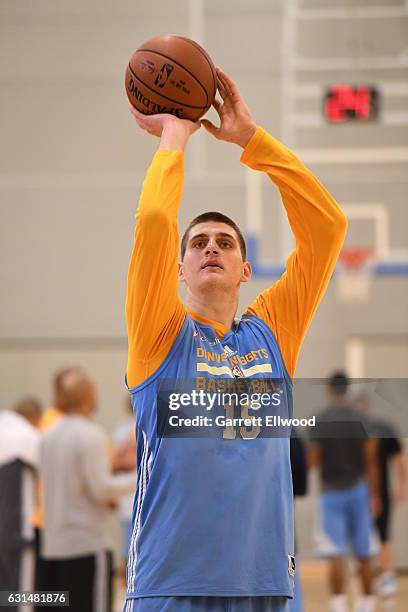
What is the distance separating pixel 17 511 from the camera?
17.5 ft

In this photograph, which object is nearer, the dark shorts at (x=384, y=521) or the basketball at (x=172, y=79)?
the basketball at (x=172, y=79)

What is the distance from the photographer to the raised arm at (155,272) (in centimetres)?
235

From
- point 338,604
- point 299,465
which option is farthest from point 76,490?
point 338,604

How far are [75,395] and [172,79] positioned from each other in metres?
2.78

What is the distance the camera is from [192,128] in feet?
8.77

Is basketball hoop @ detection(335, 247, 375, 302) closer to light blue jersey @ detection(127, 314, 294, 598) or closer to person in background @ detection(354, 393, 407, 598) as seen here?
person in background @ detection(354, 393, 407, 598)

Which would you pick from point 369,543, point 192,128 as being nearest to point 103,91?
point 369,543

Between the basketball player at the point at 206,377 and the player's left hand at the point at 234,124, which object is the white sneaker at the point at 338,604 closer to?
the basketball player at the point at 206,377

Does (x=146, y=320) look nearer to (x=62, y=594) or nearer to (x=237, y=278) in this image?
(x=237, y=278)

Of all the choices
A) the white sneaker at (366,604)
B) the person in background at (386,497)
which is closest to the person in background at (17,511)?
the white sneaker at (366,604)

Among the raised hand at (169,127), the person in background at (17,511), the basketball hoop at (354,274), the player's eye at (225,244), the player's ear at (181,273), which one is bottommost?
the person in background at (17,511)

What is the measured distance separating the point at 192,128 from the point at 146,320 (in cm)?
62

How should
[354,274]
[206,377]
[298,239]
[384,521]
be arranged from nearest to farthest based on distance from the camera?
[206,377] < [298,239] < [384,521] < [354,274]

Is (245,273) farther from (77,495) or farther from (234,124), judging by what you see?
(77,495)
